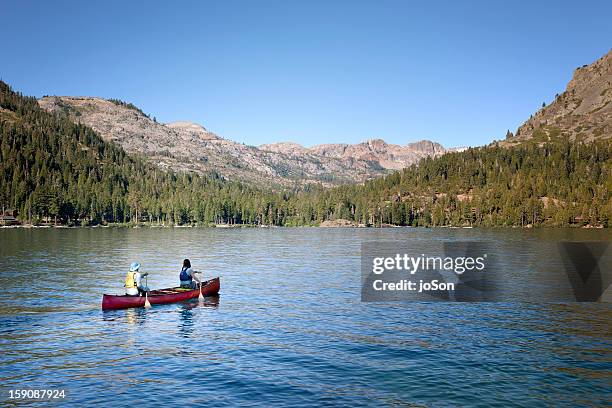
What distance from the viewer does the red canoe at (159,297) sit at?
51469 millimetres

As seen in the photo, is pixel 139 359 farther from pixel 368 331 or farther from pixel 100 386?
pixel 368 331

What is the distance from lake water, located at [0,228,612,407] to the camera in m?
28.8

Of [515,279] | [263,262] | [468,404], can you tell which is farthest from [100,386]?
[263,262]

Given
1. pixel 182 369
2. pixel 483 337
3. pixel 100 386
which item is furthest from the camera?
pixel 483 337

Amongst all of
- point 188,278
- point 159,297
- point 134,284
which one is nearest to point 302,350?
point 159,297

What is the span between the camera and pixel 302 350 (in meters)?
37.3

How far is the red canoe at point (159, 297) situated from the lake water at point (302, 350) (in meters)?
0.98

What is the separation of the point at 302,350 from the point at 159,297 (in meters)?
22.9

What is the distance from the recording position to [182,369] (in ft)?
109

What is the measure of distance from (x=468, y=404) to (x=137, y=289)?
36.7 m

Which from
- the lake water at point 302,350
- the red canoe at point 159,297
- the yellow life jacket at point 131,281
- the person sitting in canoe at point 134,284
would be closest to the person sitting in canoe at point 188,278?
the red canoe at point 159,297

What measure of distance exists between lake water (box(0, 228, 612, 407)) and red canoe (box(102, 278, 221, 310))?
985 millimetres

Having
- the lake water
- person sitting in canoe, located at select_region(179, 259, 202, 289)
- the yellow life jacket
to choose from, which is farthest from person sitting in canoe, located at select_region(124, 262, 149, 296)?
person sitting in canoe, located at select_region(179, 259, 202, 289)

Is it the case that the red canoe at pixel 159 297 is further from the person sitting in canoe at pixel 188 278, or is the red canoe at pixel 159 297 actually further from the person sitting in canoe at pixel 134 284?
the person sitting in canoe at pixel 188 278
